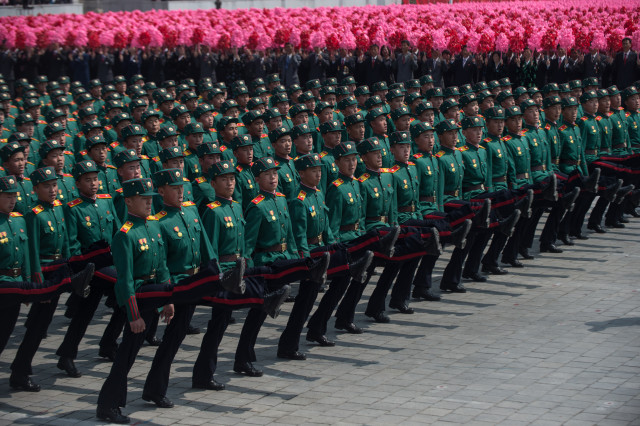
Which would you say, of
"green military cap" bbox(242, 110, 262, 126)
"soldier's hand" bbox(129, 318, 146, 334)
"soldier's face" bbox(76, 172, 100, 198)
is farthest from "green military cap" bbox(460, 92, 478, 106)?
"soldier's hand" bbox(129, 318, 146, 334)

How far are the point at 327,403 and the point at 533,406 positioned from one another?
1.76 meters

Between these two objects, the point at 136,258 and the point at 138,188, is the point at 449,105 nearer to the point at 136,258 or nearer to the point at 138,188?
the point at 138,188

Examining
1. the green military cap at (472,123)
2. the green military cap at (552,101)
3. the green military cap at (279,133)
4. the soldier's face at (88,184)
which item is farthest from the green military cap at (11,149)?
the green military cap at (552,101)

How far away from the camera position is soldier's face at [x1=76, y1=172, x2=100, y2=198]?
11.8 meters

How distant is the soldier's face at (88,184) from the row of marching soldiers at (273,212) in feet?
0.09

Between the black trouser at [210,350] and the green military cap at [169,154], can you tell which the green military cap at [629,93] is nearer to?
the green military cap at [169,154]

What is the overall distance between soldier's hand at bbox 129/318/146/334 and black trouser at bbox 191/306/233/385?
0.94 meters

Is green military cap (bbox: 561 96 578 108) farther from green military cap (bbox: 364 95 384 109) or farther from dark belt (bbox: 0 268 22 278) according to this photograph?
dark belt (bbox: 0 268 22 278)

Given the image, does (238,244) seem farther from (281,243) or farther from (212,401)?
(212,401)

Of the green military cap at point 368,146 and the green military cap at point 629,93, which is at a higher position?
the green military cap at point 629,93

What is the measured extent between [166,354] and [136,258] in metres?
0.90

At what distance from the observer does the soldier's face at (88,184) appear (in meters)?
11.8

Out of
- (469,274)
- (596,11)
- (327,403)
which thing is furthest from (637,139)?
(596,11)

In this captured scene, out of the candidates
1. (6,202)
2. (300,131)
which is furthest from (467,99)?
(6,202)
